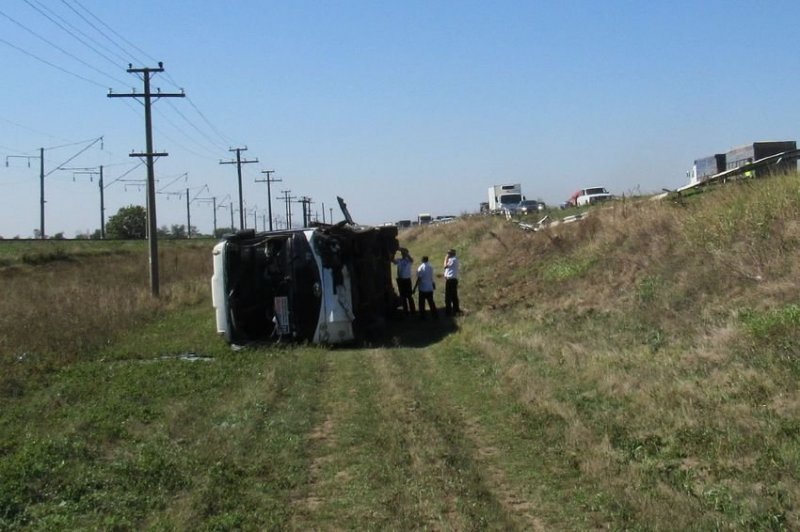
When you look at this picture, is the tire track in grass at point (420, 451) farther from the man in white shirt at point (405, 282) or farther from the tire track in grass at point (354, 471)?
the man in white shirt at point (405, 282)

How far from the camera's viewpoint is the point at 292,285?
16672 mm

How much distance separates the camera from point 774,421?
24.3ft

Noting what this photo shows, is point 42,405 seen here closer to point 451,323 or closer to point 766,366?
point 766,366

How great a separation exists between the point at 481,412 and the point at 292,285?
A: 7489mm

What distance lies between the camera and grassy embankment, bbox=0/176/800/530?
650 cm

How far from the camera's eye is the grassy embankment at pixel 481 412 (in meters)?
6.50

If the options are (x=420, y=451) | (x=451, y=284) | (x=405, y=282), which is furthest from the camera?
(x=405, y=282)

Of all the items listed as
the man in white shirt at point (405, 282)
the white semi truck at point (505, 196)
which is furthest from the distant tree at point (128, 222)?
the man in white shirt at point (405, 282)

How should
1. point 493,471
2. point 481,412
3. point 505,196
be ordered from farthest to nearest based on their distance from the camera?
1. point 505,196
2. point 481,412
3. point 493,471

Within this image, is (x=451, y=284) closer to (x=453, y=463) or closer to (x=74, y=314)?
(x=74, y=314)

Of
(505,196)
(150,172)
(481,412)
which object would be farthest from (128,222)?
(481,412)

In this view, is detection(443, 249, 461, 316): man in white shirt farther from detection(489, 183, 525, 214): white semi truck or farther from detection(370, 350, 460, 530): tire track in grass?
detection(489, 183, 525, 214): white semi truck

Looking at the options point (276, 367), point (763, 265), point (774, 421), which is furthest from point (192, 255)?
point (774, 421)

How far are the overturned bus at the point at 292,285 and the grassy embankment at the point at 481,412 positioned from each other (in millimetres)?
885
